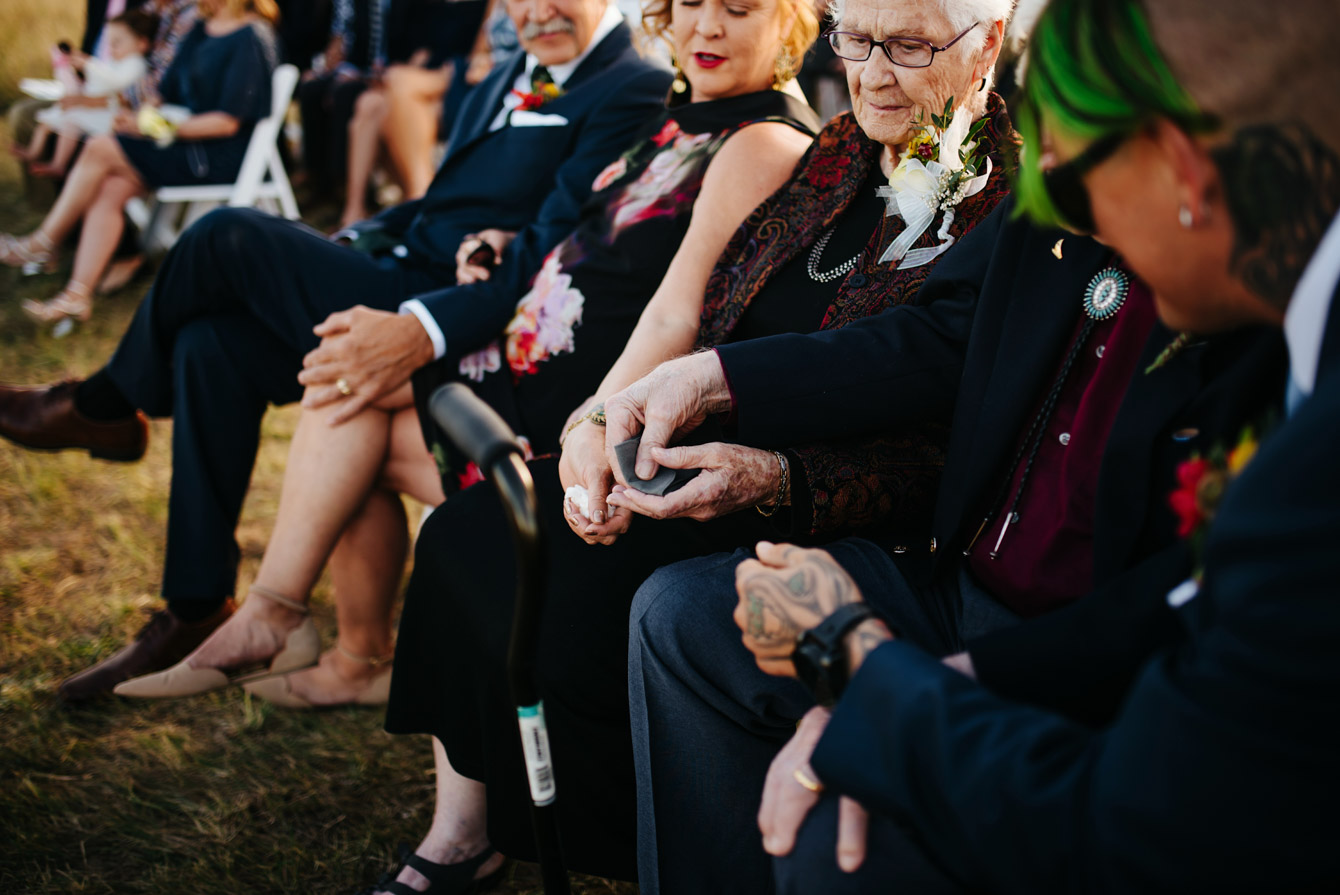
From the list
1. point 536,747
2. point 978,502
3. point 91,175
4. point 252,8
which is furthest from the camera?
point 252,8

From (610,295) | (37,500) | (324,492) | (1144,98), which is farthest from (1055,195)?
(37,500)

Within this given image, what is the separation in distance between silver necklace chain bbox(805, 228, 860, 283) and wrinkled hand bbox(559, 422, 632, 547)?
1.67ft

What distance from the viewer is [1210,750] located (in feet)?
2.61

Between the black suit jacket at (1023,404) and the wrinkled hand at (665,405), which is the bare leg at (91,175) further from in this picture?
the black suit jacket at (1023,404)

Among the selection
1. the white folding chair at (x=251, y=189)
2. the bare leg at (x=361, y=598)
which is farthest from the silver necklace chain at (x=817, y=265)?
the white folding chair at (x=251, y=189)

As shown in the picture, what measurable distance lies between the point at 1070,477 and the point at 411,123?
5.58 metres

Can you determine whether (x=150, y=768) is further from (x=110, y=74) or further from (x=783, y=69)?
(x=110, y=74)

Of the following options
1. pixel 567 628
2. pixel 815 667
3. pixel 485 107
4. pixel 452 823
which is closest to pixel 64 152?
pixel 485 107

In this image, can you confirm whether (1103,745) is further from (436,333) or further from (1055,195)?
(436,333)

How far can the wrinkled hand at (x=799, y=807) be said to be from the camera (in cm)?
107

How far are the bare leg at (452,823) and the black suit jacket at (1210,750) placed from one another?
107cm

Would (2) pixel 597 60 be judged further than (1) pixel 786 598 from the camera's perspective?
Yes

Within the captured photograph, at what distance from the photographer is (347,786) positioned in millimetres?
2193

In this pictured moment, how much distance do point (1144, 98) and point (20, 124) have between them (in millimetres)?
7216
